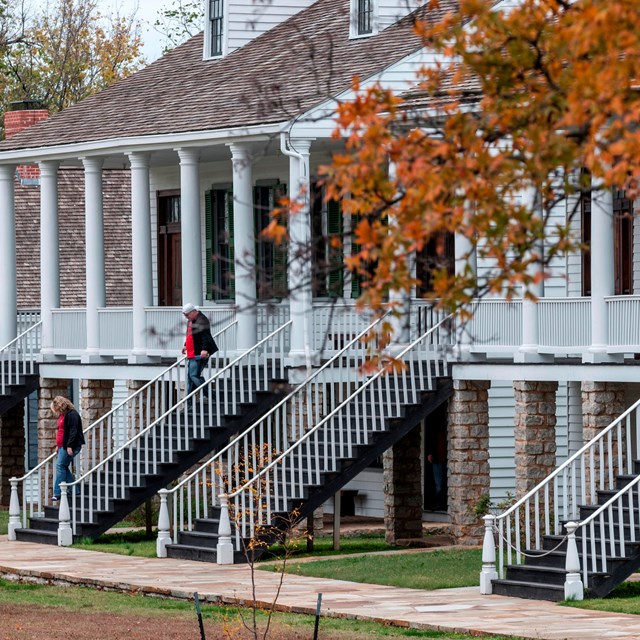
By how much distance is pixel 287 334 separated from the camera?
27516 mm

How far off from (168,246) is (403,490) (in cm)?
977

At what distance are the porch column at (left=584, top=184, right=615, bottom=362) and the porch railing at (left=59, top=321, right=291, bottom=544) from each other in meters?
4.97

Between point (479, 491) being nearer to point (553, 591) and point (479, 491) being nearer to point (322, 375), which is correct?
point (322, 375)

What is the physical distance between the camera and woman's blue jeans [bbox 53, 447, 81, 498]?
86.2 feet

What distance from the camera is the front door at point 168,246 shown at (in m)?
34.3

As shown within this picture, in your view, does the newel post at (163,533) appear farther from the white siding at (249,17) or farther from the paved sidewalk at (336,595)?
the white siding at (249,17)

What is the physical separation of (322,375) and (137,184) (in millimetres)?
5314

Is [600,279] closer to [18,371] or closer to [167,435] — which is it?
[167,435]

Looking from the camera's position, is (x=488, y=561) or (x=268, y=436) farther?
(x=268, y=436)

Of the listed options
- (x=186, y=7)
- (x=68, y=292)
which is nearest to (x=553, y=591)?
(x=68, y=292)

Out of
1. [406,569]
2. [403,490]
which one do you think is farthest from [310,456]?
[403,490]

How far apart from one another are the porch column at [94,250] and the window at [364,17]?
4697mm

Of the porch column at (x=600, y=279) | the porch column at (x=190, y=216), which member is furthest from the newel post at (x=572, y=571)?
the porch column at (x=190, y=216)

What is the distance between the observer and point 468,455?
24938 mm
